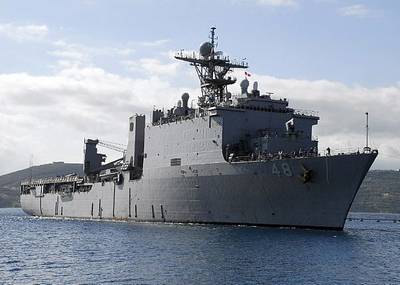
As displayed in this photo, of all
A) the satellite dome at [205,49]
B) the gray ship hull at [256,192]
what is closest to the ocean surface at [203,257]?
the gray ship hull at [256,192]

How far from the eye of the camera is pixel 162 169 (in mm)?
48438

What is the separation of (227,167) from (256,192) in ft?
9.17

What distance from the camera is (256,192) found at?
4019cm

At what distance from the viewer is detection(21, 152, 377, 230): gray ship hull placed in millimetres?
37562

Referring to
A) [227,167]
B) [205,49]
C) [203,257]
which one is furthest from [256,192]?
[205,49]

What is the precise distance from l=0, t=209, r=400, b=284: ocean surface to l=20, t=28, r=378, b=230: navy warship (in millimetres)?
1595

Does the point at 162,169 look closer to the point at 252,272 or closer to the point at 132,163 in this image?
the point at 132,163

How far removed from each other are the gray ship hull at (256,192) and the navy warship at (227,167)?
0.06m

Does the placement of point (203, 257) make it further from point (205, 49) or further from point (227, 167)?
point (205, 49)

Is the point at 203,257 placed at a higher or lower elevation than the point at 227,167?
lower

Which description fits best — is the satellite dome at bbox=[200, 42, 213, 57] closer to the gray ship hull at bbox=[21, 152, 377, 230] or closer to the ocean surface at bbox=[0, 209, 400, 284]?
the gray ship hull at bbox=[21, 152, 377, 230]

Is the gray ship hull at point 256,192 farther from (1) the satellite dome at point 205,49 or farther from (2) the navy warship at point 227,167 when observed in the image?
(1) the satellite dome at point 205,49

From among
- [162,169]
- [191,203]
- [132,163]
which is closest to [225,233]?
[191,203]

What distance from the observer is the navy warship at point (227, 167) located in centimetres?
3812
